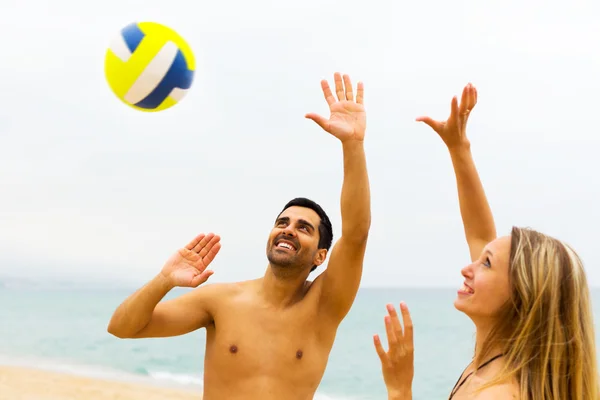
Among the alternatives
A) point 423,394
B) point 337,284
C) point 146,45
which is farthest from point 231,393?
point 423,394

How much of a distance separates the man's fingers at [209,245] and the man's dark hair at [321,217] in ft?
1.64

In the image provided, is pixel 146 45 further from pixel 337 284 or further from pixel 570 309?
pixel 570 309

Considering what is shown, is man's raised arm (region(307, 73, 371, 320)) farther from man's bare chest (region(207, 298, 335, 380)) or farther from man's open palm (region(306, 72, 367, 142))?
man's bare chest (region(207, 298, 335, 380))

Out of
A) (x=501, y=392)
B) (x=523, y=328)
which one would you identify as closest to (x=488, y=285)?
(x=523, y=328)

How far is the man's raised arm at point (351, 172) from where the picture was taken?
3934mm

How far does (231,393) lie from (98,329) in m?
31.4

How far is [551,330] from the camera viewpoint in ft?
7.89

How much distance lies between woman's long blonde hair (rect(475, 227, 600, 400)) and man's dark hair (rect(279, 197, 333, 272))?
6.54ft

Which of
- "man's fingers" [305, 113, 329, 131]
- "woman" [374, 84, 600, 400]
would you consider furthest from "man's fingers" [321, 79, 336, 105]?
"woman" [374, 84, 600, 400]

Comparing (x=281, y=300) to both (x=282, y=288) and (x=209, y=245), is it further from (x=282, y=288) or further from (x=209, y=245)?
(x=209, y=245)

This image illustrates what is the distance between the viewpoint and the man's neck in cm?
429

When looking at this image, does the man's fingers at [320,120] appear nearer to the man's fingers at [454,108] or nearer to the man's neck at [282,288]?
the man's fingers at [454,108]

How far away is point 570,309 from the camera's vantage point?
8.00ft

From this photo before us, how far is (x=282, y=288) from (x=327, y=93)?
44.9 inches
